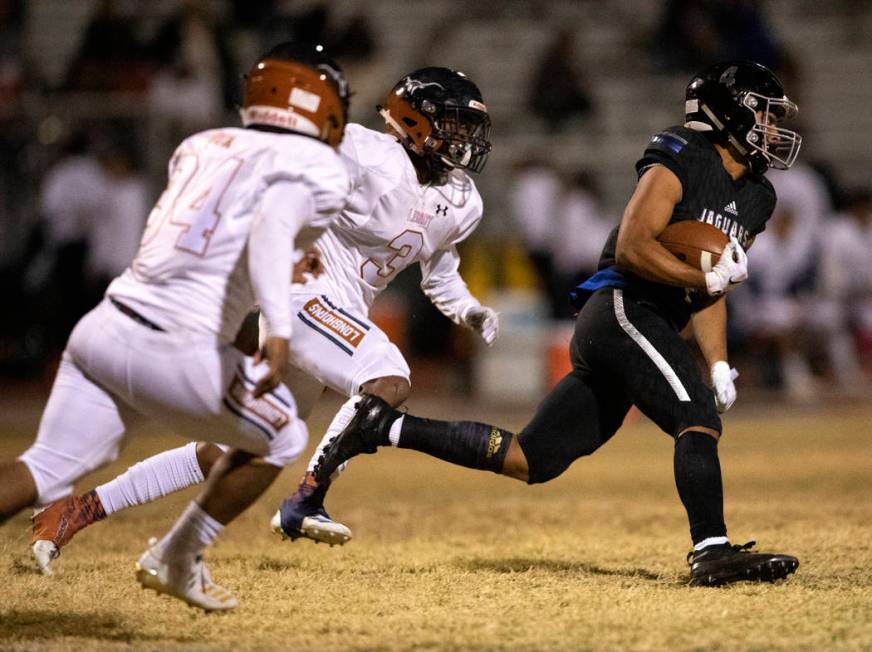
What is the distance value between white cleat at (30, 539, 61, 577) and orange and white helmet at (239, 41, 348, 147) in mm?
1898

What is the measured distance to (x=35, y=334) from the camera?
11.9 m

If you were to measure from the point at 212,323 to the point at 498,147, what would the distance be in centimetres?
998

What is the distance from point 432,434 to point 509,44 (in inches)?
412

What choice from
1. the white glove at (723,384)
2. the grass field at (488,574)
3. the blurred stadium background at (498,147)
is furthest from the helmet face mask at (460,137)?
the blurred stadium background at (498,147)

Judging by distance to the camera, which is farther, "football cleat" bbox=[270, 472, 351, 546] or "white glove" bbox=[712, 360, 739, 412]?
"football cleat" bbox=[270, 472, 351, 546]

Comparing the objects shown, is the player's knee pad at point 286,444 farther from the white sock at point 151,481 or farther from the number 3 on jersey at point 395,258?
the number 3 on jersey at point 395,258

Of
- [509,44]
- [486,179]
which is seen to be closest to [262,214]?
[486,179]

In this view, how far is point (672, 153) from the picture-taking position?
4852 millimetres

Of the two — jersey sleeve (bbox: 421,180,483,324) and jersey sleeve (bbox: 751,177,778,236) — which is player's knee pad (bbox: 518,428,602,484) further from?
jersey sleeve (bbox: 751,177,778,236)

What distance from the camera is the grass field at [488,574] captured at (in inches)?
156

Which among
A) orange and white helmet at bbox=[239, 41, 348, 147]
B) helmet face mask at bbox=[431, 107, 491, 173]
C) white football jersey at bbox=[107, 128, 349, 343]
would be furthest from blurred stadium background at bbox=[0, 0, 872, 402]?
white football jersey at bbox=[107, 128, 349, 343]

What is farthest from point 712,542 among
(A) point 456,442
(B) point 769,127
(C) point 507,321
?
(C) point 507,321

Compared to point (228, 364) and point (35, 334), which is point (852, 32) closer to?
point (35, 334)

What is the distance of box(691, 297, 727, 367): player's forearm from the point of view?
16.4ft
